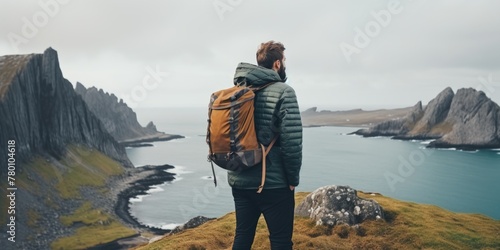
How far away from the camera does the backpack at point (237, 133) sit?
25.2 ft

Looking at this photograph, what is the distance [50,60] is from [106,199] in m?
77.1

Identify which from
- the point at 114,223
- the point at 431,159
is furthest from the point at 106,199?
the point at 431,159

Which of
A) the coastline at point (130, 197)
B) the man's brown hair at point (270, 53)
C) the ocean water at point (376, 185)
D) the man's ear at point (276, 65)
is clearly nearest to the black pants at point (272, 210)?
the man's ear at point (276, 65)

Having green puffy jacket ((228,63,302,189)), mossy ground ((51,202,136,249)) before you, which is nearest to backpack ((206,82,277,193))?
green puffy jacket ((228,63,302,189))

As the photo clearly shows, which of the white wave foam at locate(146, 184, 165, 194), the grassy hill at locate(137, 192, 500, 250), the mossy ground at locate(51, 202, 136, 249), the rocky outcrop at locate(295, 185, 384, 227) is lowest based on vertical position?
the mossy ground at locate(51, 202, 136, 249)

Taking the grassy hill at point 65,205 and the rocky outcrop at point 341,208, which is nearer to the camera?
the rocky outcrop at point 341,208

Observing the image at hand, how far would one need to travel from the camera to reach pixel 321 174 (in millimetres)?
160875

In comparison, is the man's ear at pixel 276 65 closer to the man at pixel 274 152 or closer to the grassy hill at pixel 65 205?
the man at pixel 274 152

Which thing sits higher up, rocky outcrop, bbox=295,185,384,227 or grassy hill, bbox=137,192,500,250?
rocky outcrop, bbox=295,185,384,227

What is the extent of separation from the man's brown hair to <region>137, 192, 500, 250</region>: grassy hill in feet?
27.5

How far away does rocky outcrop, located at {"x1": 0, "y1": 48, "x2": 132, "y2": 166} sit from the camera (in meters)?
150

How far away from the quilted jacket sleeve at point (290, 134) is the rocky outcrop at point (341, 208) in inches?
372

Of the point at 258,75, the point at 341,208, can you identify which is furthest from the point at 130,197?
the point at 258,75

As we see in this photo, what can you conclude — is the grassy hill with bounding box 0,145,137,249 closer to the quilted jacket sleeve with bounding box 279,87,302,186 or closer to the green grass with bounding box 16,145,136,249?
the green grass with bounding box 16,145,136,249
